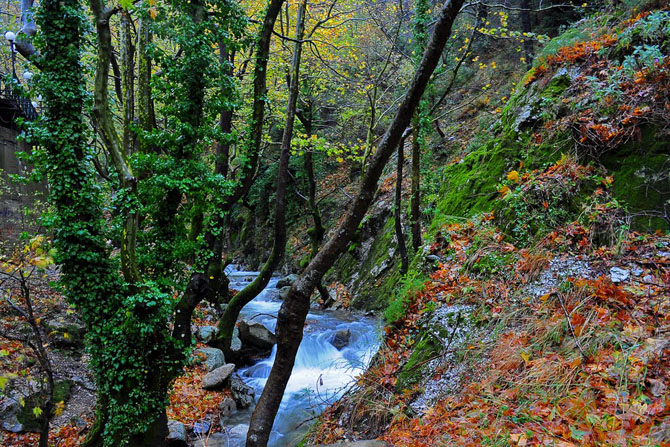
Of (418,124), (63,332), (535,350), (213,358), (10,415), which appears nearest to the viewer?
(535,350)

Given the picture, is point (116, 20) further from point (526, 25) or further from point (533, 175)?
point (526, 25)

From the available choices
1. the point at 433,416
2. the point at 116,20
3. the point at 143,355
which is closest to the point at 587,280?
the point at 433,416

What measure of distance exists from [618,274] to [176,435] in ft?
23.8

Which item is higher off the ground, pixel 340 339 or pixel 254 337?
pixel 254 337

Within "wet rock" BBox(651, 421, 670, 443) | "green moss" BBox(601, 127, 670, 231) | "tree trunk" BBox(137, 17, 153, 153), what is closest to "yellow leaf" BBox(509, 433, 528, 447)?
"wet rock" BBox(651, 421, 670, 443)

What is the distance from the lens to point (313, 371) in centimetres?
973

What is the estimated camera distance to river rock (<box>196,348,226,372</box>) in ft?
29.3

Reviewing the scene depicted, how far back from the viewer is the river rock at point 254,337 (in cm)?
1047

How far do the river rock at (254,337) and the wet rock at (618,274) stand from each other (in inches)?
339

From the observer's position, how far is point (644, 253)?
159 inches

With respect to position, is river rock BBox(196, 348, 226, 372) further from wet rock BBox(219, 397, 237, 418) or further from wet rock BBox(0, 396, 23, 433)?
wet rock BBox(0, 396, 23, 433)

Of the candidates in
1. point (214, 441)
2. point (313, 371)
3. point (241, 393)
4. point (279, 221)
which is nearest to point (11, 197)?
point (279, 221)

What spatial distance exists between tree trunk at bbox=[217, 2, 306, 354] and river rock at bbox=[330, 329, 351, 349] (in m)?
2.65

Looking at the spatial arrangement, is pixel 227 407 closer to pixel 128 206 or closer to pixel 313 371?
pixel 313 371
